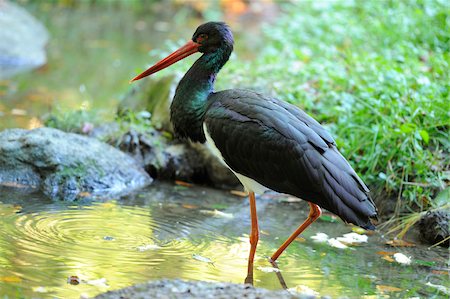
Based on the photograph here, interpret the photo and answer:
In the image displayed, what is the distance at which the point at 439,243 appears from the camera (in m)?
Result: 5.20

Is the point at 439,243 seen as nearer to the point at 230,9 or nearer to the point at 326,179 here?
the point at 326,179

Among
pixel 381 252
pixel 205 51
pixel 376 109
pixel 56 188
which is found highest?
pixel 205 51

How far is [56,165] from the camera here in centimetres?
581

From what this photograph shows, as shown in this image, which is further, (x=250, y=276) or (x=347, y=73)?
(x=347, y=73)

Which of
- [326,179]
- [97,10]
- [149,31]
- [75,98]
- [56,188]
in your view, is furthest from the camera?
[97,10]

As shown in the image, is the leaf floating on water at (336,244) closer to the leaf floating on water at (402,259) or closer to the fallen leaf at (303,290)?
the leaf floating on water at (402,259)

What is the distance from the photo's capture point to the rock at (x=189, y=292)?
3.40 metres

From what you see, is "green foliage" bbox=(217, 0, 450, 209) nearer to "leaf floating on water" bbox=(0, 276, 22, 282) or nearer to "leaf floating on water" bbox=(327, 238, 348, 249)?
"leaf floating on water" bbox=(327, 238, 348, 249)

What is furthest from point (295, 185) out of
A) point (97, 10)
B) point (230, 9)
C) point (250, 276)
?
point (230, 9)

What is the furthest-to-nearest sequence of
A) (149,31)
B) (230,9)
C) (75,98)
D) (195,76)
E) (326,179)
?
(230,9)
(149,31)
(75,98)
(195,76)
(326,179)

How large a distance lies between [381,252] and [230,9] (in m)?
13.0

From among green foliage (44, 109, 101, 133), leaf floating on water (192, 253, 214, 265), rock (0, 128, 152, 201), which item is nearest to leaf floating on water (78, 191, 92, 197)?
rock (0, 128, 152, 201)

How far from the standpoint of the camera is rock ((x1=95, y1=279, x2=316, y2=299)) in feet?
11.1

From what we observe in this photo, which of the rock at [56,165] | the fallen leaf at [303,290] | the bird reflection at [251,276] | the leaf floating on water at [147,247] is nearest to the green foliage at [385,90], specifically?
the bird reflection at [251,276]
